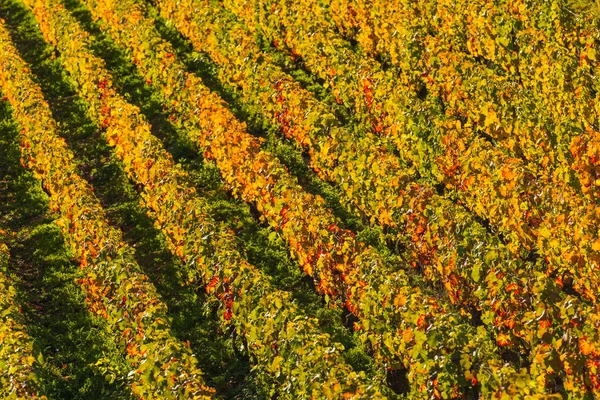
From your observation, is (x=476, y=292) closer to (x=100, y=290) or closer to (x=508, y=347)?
(x=508, y=347)

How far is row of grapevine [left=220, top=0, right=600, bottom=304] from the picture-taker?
1363cm

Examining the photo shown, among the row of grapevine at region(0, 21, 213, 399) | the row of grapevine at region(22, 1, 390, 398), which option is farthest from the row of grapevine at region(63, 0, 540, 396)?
the row of grapevine at region(0, 21, 213, 399)

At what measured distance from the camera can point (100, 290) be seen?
1412 cm

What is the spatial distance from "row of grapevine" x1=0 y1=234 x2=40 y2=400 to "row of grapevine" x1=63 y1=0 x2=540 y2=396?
4598mm

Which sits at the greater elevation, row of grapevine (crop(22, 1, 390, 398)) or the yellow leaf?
the yellow leaf

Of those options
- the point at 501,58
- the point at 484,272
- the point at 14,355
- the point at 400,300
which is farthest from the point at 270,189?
the point at 501,58

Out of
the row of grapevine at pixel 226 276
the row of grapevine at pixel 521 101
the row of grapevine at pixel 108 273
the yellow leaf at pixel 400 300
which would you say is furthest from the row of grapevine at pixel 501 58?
the row of grapevine at pixel 108 273

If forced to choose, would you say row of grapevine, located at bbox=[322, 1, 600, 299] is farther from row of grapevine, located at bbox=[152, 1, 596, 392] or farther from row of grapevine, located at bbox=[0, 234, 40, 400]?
row of grapevine, located at bbox=[0, 234, 40, 400]

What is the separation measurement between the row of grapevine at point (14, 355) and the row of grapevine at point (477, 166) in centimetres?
776

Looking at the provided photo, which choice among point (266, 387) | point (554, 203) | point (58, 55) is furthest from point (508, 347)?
point (58, 55)

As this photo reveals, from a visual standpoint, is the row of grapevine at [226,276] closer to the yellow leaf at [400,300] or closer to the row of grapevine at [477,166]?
the yellow leaf at [400,300]

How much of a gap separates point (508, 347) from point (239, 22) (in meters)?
14.1

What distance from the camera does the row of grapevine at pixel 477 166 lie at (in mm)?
13633

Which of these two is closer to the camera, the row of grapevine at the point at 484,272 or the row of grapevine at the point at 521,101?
the row of grapevine at the point at 484,272
